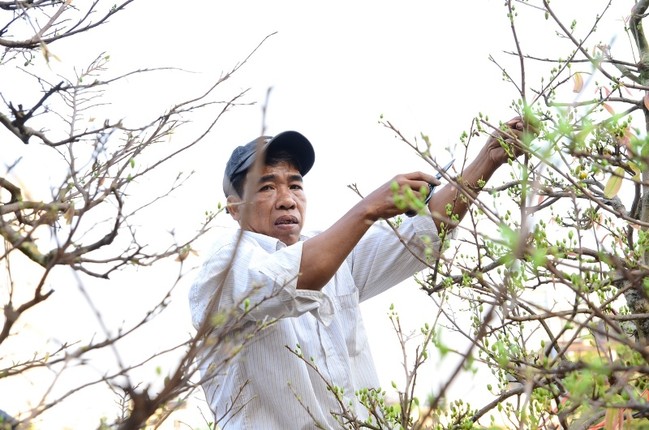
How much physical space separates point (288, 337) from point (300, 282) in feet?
1.24

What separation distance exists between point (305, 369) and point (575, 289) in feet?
5.73

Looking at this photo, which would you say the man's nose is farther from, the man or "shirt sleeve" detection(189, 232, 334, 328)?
"shirt sleeve" detection(189, 232, 334, 328)

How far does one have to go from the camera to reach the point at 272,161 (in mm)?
3578

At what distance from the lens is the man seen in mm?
2758

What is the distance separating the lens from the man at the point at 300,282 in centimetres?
276

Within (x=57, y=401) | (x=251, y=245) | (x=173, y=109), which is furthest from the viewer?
(x=251, y=245)

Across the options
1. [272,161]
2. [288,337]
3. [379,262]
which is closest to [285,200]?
[272,161]

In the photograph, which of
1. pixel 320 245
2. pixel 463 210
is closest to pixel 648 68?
pixel 463 210

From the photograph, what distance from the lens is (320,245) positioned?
110 inches

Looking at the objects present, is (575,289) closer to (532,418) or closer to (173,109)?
(532,418)

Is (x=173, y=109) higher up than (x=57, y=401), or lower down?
higher up

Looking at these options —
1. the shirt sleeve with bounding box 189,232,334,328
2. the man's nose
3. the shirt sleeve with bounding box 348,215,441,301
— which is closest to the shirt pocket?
the shirt sleeve with bounding box 348,215,441,301

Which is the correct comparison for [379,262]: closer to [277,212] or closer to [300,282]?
[277,212]

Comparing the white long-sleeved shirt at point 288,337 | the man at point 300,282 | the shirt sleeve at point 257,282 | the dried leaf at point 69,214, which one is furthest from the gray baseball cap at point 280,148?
the dried leaf at point 69,214
